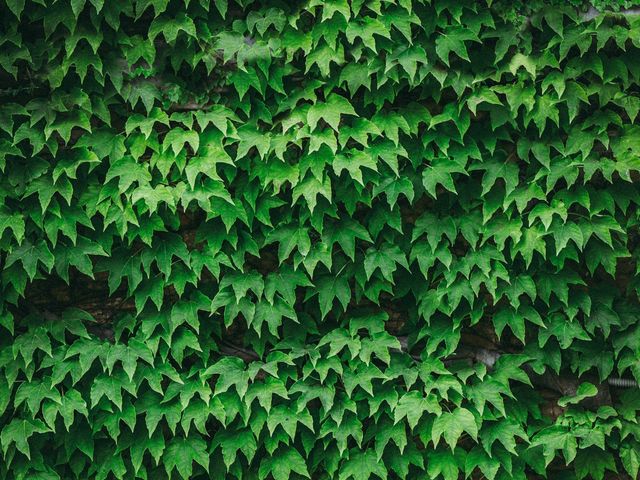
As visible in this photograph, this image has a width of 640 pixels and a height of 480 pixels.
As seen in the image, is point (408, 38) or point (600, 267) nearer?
point (408, 38)

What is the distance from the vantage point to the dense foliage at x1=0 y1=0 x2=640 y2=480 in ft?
10.2

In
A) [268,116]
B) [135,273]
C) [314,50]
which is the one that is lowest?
[135,273]

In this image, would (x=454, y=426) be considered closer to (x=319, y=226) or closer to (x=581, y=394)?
(x=581, y=394)

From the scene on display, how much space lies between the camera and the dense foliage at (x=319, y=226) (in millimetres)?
3098

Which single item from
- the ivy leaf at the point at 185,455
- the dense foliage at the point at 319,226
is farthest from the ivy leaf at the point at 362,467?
the ivy leaf at the point at 185,455

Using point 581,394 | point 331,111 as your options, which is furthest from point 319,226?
point 581,394

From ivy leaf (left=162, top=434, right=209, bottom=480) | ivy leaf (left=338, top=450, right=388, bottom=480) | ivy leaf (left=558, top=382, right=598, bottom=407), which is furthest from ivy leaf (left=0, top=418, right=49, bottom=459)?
ivy leaf (left=558, top=382, right=598, bottom=407)

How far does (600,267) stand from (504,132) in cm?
81

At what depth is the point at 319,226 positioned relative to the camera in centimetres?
313

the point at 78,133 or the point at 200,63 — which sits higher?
the point at 200,63

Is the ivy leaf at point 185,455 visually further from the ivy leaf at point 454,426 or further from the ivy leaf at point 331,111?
the ivy leaf at point 331,111

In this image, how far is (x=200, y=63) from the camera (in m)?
3.25

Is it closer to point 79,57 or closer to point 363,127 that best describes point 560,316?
point 363,127

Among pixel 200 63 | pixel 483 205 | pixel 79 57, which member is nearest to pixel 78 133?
pixel 79 57
